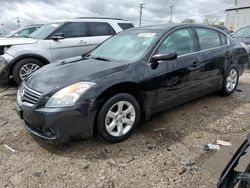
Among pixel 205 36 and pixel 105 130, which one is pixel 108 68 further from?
pixel 205 36

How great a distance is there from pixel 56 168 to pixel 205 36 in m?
3.53

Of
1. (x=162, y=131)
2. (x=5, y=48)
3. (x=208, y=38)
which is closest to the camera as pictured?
(x=162, y=131)

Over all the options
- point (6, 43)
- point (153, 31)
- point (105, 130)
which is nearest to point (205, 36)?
point (153, 31)

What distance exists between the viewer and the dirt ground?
280cm

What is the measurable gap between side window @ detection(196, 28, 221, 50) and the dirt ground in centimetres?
130

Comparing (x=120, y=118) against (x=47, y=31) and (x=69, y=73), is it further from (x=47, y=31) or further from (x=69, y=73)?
(x=47, y=31)

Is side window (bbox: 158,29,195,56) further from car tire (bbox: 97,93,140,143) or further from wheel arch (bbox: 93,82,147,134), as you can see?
car tire (bbox: 97,93,140,143)

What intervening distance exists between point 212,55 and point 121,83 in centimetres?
221

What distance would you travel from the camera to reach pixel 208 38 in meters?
4.89

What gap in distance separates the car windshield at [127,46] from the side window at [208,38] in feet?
3.35

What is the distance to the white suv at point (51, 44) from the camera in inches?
243

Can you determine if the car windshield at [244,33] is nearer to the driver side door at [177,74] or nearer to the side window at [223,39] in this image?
the side window at [223,39]

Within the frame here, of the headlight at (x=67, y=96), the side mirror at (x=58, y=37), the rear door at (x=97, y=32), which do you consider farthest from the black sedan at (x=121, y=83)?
the rear door at (x=97, y=32)

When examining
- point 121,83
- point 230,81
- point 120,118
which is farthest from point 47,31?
point 230,81
